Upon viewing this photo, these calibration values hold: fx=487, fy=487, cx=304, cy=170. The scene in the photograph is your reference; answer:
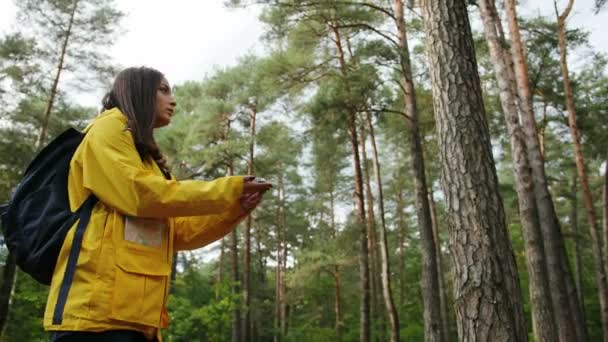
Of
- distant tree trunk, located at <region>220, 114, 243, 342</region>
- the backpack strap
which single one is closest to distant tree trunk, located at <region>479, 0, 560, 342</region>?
the backpack strap

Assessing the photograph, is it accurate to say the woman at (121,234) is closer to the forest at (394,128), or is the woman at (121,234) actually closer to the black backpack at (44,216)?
the black backpack at (44,216)

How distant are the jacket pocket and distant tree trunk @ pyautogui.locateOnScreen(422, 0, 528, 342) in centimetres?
241

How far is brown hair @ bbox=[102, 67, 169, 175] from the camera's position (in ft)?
5.81

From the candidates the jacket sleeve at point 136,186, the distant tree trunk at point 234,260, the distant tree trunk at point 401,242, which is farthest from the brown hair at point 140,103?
the distant tree trunk at point 401,242

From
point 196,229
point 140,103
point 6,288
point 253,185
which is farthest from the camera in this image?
point 6,288

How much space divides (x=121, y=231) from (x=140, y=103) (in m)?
0.55

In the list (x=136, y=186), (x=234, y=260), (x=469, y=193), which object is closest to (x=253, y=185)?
(x=136, y=186)

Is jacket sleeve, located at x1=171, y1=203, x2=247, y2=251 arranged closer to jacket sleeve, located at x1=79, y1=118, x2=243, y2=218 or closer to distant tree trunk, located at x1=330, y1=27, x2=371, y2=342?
jacket sleeve, located at x1=79, y1=118, x2=243, y2=218

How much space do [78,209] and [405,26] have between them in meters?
10.2

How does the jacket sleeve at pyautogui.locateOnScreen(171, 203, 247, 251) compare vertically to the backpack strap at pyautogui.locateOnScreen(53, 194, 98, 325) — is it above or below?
above

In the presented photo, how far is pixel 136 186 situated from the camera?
1514mm

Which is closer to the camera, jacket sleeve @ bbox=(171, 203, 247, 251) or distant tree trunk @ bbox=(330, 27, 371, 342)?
jacket sleeve @ bbox=(171, 203, 247, 251)

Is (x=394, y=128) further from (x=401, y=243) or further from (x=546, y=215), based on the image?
(x=401, y=243)

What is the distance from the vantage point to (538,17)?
1263cm
